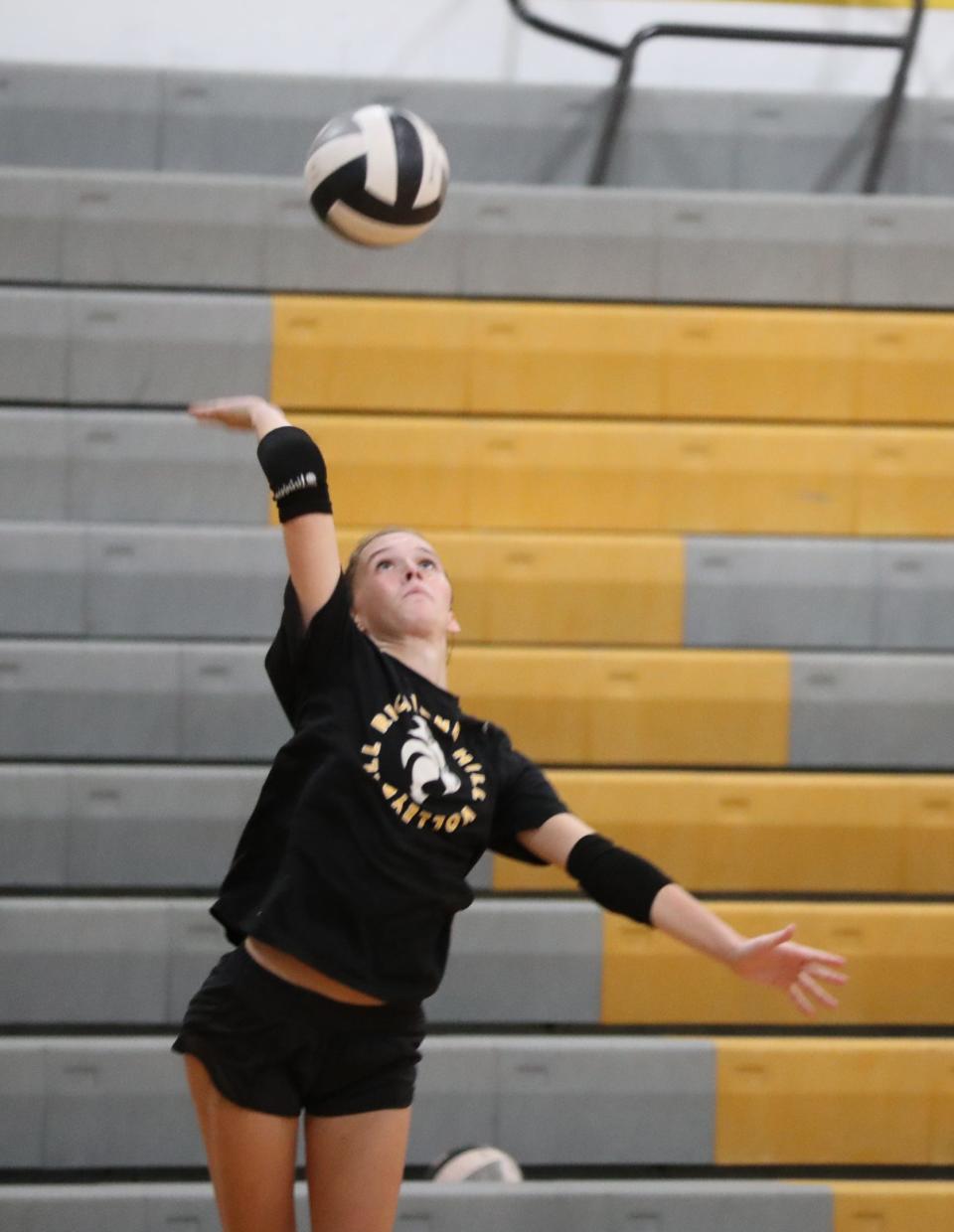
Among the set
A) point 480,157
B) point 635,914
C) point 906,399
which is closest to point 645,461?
point 906,399

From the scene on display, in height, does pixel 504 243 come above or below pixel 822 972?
above

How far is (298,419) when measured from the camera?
12.6ft

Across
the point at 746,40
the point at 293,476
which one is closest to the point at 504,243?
the point at 746,40

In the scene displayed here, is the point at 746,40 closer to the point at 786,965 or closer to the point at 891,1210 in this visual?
the point at 891,1210

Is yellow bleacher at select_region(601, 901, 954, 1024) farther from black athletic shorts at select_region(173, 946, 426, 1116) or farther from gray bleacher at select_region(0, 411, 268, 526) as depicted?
black athletic shorts at select_region(173, 946, 426, 1116)

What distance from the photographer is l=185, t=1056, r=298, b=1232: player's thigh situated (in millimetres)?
1977

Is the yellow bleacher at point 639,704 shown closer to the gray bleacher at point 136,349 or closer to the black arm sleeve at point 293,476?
the gray bleacher at point 136,349

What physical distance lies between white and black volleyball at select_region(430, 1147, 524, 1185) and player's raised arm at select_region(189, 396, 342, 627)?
4.53 feet

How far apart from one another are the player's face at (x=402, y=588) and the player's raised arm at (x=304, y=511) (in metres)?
0.14

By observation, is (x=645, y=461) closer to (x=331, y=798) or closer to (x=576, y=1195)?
(x=576, y=1195)

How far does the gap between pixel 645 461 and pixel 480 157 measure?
1037 millimetres

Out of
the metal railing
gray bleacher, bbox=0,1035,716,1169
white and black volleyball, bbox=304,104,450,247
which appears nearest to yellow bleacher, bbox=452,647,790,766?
gray bleacher, bbox=0,1035,716,1169

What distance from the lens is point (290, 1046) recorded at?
1977mm

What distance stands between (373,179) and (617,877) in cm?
127
